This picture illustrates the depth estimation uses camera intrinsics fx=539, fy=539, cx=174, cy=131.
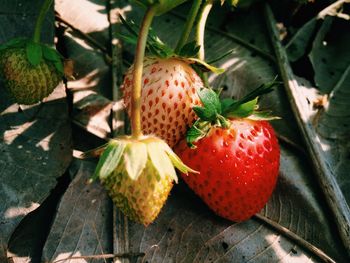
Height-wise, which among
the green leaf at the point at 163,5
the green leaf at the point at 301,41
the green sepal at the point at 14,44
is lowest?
the green sepal at the point at 14,44

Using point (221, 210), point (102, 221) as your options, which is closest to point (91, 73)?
point (102, 221)

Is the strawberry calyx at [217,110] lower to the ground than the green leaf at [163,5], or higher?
lower

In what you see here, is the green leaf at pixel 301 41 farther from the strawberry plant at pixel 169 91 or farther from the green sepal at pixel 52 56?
the green sepal at pixel 52 56

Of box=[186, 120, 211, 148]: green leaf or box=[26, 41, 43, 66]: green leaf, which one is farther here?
box=[26, 41, 43, 66]: green leaf

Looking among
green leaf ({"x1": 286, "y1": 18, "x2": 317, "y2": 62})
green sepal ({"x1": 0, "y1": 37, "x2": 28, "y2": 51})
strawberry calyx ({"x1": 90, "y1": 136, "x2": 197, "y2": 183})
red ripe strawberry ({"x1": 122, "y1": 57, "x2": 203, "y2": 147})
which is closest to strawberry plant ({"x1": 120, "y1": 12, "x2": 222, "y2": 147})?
red ripe strawberry ({"x1": 122, "y1": 57, "x2": 203, "y2": 147})

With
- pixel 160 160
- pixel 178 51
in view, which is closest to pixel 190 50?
pixel 178 51

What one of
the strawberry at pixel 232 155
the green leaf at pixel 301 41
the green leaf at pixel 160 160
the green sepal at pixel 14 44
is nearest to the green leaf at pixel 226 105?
the strawberry at pixel 232 155

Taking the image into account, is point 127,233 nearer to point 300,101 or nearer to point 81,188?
point 81,188

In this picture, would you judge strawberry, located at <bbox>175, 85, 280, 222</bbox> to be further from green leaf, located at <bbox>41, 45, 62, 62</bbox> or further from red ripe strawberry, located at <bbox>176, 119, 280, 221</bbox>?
green leaf, located at <bbox>41, 45, 62, 62</bbox>
